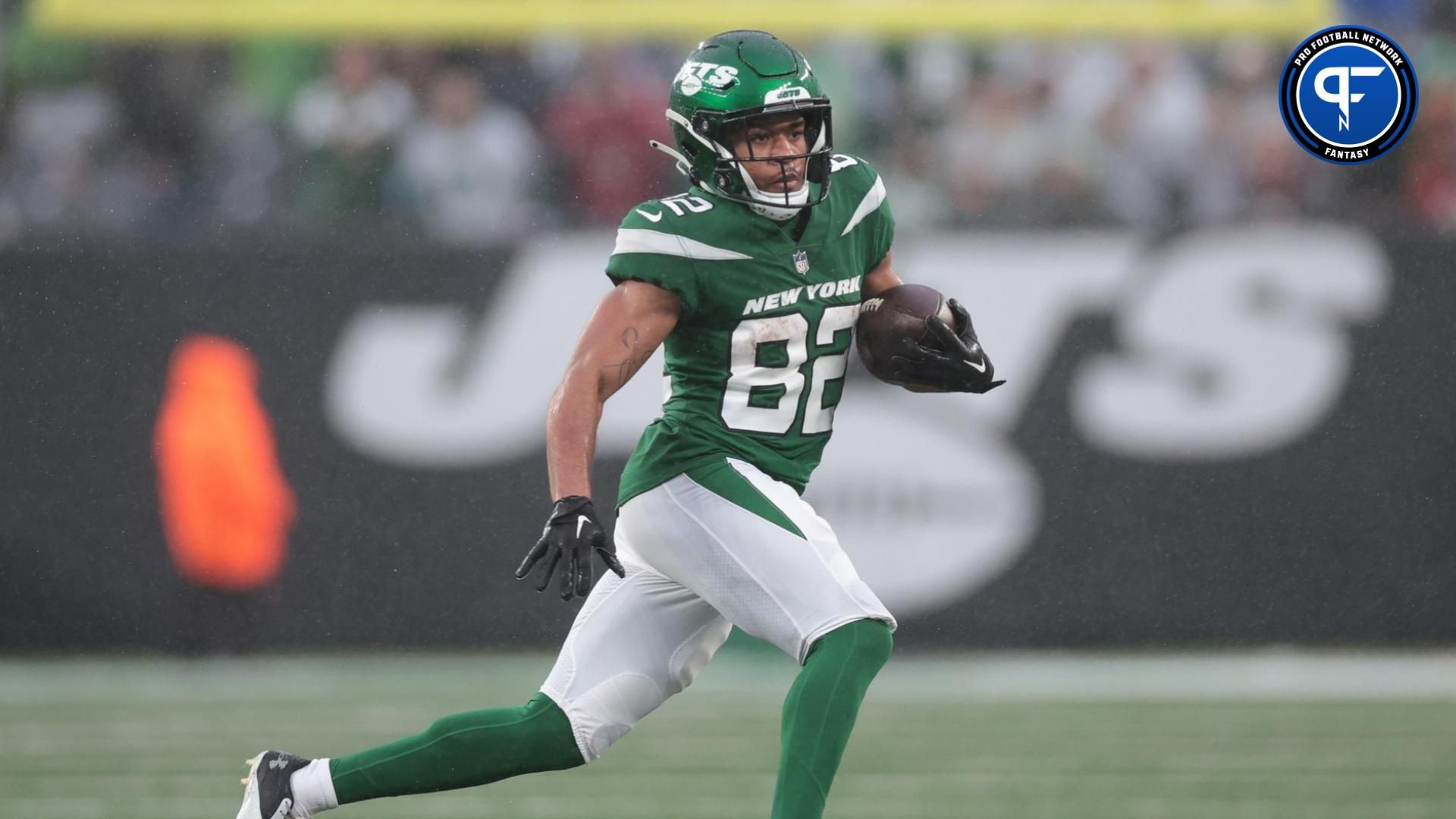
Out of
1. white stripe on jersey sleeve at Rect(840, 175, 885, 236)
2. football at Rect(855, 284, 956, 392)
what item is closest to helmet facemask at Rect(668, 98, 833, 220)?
white stripe on jersey sleeve at Rect(840, 175, 885, 236)

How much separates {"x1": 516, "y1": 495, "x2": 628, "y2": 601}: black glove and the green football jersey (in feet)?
1.11

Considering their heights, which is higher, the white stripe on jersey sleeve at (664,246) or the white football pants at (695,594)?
the white stripe on jersey sleeve at (664,246)

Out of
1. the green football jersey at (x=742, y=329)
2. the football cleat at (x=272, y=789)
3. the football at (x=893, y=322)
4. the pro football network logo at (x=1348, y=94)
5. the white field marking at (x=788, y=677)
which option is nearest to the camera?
the green football jersey at (x=742, y=329)

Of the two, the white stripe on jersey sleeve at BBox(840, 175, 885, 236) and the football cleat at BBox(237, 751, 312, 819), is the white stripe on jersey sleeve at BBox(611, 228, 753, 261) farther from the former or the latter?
the football cleat at BBox(237, 751, 312, 819)

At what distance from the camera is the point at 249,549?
26.6 feet

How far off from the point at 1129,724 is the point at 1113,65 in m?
3.71

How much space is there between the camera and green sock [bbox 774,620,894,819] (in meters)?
3.26

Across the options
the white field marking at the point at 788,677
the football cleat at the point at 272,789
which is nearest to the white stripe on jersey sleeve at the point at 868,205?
the football cleat at the point at 272,789

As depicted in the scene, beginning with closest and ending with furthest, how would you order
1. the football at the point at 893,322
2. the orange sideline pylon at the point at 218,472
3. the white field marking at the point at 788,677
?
the football at the point at 893,322, the white field marking at the point at 788,677, the orange sideline pylon at the point at 218,472

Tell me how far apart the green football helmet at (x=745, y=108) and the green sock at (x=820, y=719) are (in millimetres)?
789

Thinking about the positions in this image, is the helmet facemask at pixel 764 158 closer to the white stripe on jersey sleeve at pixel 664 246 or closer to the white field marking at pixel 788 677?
the white stripe on jersey sleeve at pixel 664 246

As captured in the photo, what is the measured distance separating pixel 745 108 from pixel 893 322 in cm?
49

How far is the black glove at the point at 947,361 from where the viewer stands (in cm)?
373

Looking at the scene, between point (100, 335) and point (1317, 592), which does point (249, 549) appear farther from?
point (1317, 592)
